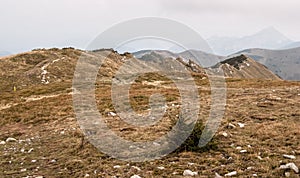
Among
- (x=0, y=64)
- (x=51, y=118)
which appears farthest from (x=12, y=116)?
(x=0, y=64)

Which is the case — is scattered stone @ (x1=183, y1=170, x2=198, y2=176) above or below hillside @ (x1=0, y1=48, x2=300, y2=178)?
below

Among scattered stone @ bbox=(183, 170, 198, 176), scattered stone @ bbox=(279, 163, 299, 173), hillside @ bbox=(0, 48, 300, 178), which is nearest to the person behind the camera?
scattered stone @ bbox=(279, 163, 299, 173)

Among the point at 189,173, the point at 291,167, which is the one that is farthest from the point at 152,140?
the point at 291,167

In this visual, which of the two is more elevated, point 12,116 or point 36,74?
point 36,74

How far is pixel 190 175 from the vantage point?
10992mm

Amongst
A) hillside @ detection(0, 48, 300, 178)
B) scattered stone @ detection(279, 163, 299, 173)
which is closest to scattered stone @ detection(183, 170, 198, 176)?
hillside @ detection(0, 48, 300, 178)

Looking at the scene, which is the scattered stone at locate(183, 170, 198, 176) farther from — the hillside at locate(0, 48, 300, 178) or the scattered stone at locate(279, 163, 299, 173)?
the scattered stone at locate(279, 163, 299, 173)

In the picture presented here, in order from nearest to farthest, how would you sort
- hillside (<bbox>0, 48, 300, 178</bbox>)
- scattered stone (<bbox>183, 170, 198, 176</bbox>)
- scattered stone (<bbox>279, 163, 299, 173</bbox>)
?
scattered stone (<bbox>279, 163, 299, 173</bbox>), scattered stone (<bbox>183, 170, 198, 176</bbox>), hillside (<bbox>0, 48, 300, 178</bbox>)

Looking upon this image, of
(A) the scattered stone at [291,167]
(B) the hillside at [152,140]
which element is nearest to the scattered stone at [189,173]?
(B) the hillside at [152,140]

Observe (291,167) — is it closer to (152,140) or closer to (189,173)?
(189,173)

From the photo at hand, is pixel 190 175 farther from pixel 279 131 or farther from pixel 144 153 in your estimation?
pixel 279 131

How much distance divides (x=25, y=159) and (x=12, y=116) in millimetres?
15232

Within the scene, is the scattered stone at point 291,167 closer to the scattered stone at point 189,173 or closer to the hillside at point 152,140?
the hillside at point 152,140

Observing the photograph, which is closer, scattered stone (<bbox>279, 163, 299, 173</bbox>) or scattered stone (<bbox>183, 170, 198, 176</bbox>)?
scattered stone (<bbox>279, 163, 299, 173</bbox>)
